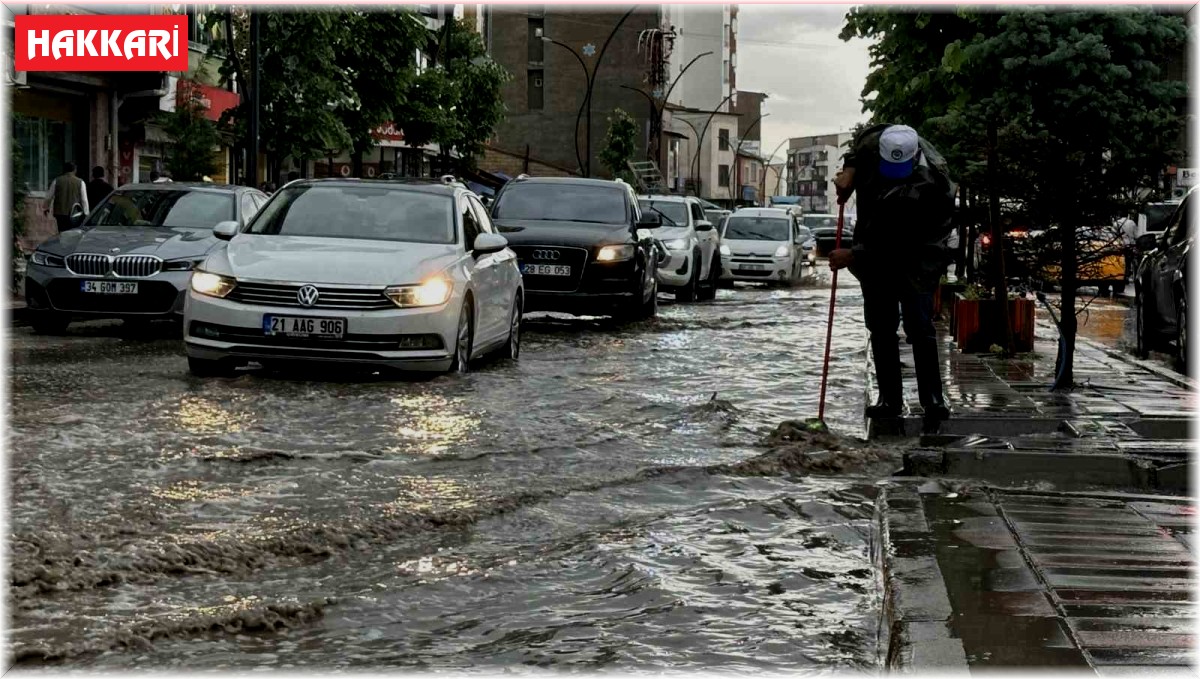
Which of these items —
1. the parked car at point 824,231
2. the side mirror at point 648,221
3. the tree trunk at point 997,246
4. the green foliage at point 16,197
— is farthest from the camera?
the parked car at point 824,231

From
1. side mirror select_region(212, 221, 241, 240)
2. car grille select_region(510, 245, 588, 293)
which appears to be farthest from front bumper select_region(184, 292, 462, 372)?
car grille select_region(510, 245, 588, 293)

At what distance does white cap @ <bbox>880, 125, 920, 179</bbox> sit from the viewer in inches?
427

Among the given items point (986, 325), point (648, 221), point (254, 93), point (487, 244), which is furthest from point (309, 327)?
point (254, 93)

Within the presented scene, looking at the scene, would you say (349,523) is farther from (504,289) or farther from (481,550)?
(504,289)

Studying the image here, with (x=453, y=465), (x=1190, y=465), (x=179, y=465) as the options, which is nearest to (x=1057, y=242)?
(x=1190, y=465)

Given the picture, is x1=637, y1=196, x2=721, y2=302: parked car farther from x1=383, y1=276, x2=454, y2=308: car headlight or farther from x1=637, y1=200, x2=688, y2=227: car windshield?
x1=383, y1=276, x2=454, y2=308: car headlight

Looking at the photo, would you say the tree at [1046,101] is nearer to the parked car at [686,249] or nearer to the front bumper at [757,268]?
the parked car at [686,249]

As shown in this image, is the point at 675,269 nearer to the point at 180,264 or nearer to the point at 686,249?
the point at 686,249

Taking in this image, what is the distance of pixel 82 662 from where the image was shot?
499 centimetres

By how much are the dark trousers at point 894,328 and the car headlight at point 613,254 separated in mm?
9931

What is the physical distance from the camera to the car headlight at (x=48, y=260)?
58.4 ft

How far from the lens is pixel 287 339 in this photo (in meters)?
12.7

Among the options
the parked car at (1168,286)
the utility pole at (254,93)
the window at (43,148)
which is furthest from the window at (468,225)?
the window at (43,148)

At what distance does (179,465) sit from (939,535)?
383 cm
